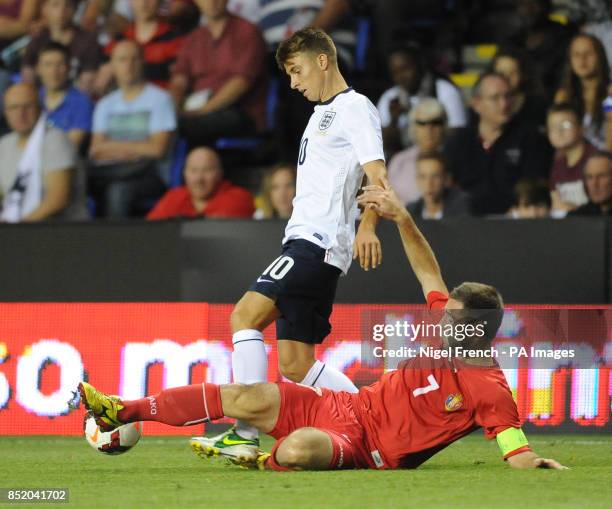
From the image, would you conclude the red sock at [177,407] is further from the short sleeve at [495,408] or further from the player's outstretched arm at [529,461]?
the player's outstretched arm at [529,461]

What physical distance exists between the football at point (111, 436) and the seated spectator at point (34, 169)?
17.9 feet

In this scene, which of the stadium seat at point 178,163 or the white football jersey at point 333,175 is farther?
the stadium seat at point 178,163

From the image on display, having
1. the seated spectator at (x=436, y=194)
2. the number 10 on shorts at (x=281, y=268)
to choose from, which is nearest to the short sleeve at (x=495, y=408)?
the number 10 on shorts at (x=281, y=268)

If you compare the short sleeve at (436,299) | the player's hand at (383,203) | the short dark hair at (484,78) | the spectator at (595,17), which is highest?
the spectator at (595,17)

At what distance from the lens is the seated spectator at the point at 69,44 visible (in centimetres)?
1266

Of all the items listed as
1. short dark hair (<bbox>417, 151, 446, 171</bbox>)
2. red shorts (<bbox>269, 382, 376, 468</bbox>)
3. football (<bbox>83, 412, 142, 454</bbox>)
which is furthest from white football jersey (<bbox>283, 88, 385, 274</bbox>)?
short dark hair (<bbox>417, 151, 446, 171</bbox>)

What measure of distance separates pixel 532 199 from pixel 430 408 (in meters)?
4.37

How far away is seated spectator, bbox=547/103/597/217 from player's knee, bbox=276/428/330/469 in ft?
15.4

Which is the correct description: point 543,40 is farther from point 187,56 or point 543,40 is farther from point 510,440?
point 510,440

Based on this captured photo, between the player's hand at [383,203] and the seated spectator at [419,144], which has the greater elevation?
the seated spectator at [419,144]

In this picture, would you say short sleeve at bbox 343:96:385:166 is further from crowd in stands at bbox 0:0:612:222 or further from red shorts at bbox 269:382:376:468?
crowd in stands at bbox 0:0:612:222

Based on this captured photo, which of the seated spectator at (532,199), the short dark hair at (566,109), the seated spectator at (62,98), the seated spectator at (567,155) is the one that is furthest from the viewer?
the seated spectator at (62,98)

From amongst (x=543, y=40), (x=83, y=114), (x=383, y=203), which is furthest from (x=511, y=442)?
(x=83, y=114)

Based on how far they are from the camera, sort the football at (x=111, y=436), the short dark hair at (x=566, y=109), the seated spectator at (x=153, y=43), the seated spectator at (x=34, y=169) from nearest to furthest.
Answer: the football at (x=111, y=436)
the short dark hair at (x=566, y=109)
the seated spectator at (x=34, y=169)
the seated spectator at (x=153, y=43)
